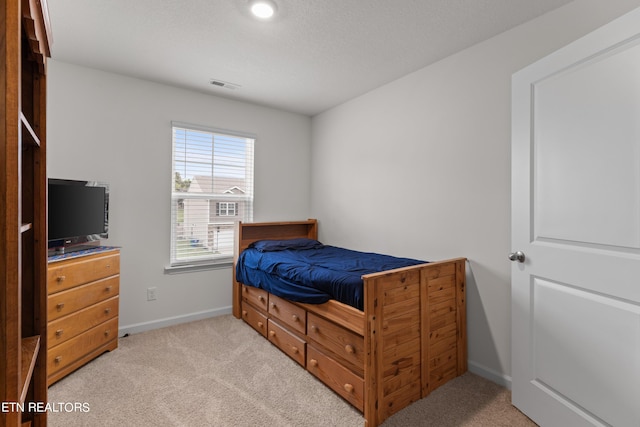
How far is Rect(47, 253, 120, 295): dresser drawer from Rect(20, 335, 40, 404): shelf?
3.67 feet

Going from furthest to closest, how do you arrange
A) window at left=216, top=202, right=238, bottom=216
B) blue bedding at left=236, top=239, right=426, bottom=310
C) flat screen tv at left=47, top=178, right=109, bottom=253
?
1. window at left=216, top=202, right=238, bottom=216
2. flat screen tv at left=47, top=178, right=109, bottom=253
3. blue bedding at left=236, top=239, right=426, bottom=310

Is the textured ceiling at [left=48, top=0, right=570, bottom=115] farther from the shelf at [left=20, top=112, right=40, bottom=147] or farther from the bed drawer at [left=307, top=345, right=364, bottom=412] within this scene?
the bed drawer at [left=307, top=345, right=364, bottom=412]

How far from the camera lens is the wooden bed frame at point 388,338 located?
5.61 ft

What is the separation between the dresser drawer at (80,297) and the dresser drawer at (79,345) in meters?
0.21

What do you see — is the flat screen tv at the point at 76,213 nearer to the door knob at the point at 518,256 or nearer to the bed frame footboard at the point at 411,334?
the bed frame footboard at the point at 411,334

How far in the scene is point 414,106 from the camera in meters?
2.71

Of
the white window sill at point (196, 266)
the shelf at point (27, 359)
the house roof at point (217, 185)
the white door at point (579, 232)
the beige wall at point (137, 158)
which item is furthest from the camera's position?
the house roof at point (217, 185)

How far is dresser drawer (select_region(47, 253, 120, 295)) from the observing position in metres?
2.04

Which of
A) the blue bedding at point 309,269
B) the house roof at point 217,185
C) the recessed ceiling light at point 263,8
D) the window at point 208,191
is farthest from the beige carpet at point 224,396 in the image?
the recessed ceiling light at point 263,8

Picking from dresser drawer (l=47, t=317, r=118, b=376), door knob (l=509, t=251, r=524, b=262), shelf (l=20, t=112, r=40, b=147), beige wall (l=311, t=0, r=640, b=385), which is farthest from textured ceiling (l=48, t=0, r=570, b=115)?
dresser drawer (l=47, t=317, r=118, b=376)

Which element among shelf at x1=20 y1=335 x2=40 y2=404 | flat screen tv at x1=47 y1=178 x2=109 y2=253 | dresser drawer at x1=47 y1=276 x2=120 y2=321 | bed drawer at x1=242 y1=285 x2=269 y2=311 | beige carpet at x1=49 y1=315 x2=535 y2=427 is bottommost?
beige carpet at x1=49 y1=315 x2=535 y2=427

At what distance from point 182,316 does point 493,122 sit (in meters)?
3.31

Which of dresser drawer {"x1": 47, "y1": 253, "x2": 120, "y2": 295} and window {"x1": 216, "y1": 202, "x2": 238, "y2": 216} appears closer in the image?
dresser drawer {"x1": 47, "y1": 253, "x2": 120, "y2": 295}

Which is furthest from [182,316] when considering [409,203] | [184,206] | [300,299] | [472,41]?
[472,41]
